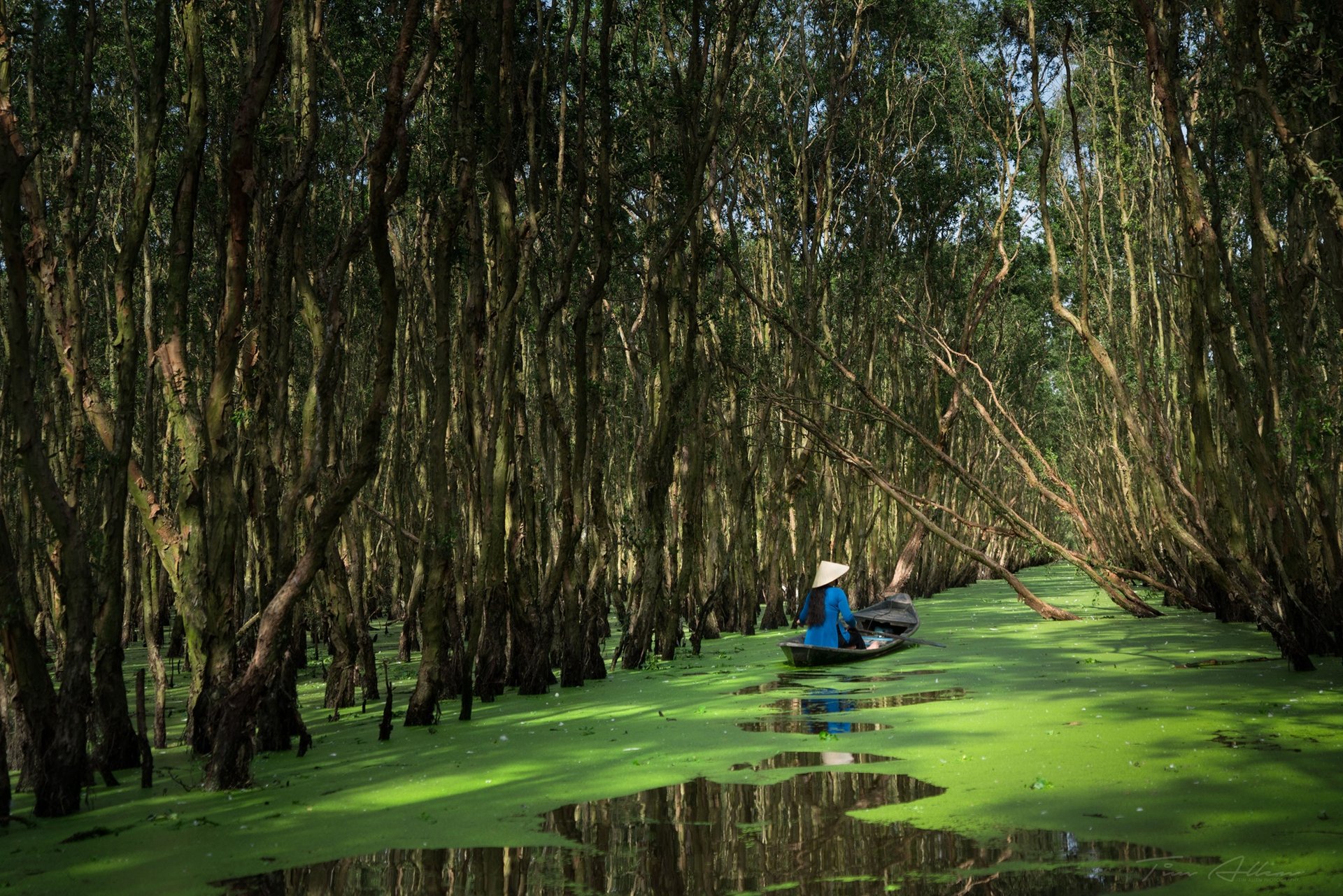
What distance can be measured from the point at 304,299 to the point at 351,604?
10.5 feet

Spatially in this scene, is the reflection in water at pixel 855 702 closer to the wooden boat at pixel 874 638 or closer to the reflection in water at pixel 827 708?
the reflection in water at pixel 827 708

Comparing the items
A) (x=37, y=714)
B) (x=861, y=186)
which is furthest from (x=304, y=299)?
(x=861, y=186)

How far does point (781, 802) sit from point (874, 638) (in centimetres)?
826

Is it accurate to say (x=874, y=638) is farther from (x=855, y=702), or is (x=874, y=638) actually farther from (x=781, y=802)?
(x=781, y=802)

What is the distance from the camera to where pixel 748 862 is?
15.2 feet

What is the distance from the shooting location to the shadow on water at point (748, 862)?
4184 millimetres

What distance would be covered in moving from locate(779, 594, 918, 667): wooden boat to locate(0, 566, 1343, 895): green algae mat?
2.32 metres

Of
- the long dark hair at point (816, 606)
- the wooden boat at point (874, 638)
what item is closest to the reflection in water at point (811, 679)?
the wooden boat at point (874, 638)

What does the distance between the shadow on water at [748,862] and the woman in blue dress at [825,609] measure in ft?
21.5

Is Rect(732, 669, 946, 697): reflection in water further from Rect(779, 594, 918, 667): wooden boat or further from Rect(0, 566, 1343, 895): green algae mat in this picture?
Rect(0, 566, 1343, 895): green algae mat

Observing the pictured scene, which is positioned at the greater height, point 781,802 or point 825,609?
point 825,609

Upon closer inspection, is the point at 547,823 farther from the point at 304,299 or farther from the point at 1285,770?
the point at 304,299

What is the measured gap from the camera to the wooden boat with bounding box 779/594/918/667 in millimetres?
12211

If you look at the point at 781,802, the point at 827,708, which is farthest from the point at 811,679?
the point at 781,802
